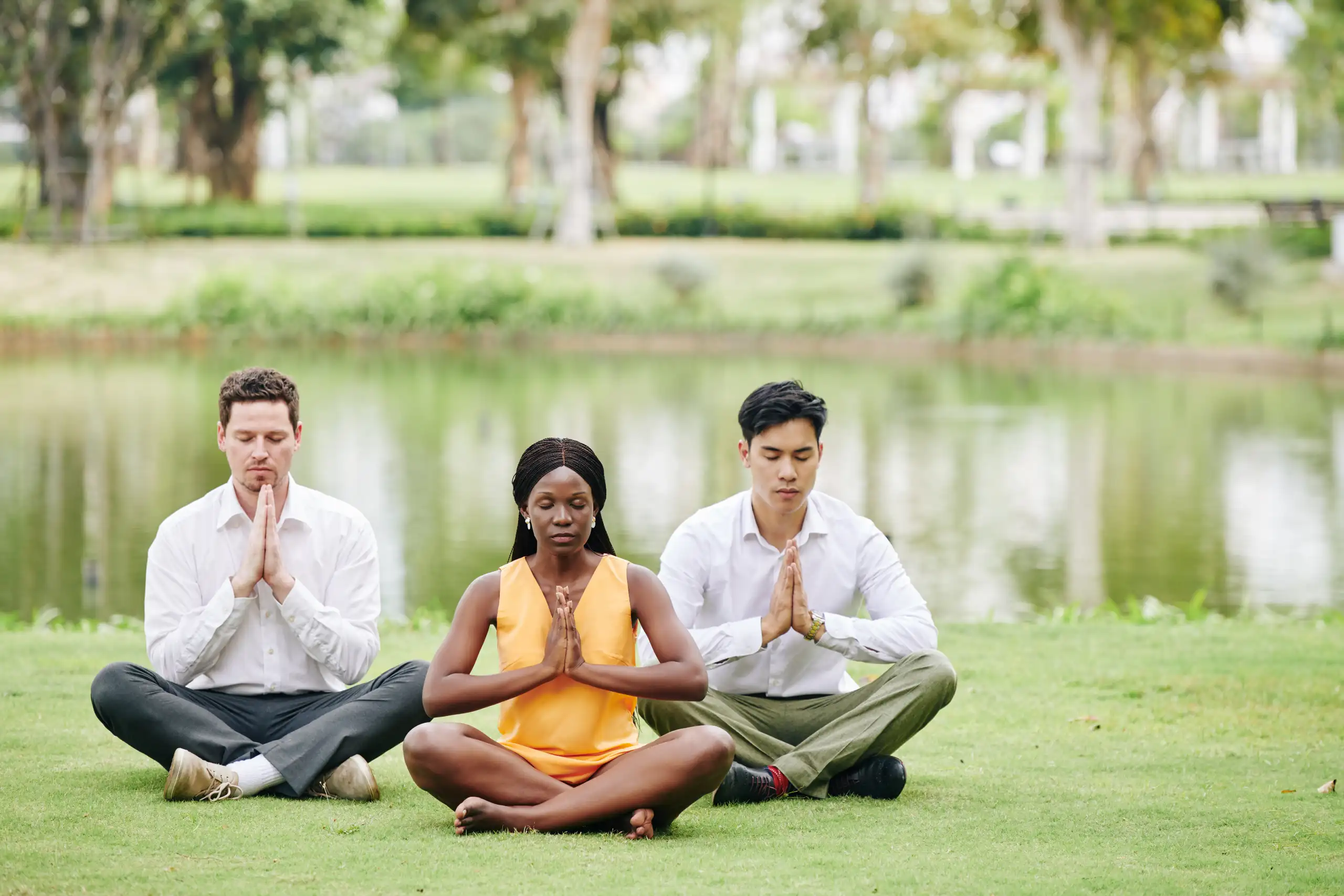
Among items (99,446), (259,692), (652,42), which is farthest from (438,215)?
(259,692)

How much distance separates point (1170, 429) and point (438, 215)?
24929 mm

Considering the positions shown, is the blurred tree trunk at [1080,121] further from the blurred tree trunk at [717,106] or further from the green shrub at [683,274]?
the blurred tree trunk at [717,106]

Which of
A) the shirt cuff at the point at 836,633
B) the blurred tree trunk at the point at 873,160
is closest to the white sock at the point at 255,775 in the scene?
the shirt cuff at the point at 836,633

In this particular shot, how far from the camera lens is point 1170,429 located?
19.5 m

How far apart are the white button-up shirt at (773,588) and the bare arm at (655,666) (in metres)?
0.52

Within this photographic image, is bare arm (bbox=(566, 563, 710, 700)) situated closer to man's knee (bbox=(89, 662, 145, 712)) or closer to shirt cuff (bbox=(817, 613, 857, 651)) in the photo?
shirt cuff (bbox=(817, 613, 857, 651))

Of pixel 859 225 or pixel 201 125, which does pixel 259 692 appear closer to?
pixel 859 225

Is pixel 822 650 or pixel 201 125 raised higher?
pixel 201 125

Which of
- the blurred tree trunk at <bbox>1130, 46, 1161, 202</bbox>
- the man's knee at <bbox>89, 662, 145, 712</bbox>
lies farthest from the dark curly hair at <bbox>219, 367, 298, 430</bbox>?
the blurred tree trunk at <bbox>1130, 46, 1161, 202</bbox>

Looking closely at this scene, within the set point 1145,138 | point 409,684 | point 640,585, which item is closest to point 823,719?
point 640,585

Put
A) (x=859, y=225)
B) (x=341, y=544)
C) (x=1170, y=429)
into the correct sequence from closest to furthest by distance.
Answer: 1. (x=341, y=544)
2. (x=1170, y=429)
3. (x=859, y=225)

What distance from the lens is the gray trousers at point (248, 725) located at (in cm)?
518

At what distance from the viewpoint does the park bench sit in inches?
1268

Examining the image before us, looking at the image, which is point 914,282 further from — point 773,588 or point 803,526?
point 773,588
